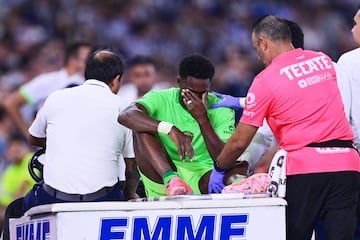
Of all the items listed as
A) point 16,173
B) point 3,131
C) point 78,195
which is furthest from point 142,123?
point 3,131

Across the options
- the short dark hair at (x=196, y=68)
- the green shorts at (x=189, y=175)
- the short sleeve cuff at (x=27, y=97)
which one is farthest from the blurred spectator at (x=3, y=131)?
the short dark hair at (x=196, y=68)

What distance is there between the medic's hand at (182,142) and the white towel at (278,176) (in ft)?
2.28

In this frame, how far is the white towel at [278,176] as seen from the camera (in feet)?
21.8

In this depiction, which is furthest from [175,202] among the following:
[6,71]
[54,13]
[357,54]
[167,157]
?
[54,13]

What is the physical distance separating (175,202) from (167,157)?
1311 mm

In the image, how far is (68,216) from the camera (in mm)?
6199

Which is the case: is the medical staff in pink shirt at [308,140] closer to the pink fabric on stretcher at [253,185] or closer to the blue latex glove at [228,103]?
the pink fabric on stretcher at [253,185]

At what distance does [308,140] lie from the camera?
6730 millimetres

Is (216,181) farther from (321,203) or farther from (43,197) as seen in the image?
(43,197)

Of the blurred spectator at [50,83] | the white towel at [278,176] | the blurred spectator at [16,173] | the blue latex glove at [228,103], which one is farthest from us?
the blurred spectator at [16,173]

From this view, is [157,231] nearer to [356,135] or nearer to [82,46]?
[356,135]

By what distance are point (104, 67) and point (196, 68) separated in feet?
2.17

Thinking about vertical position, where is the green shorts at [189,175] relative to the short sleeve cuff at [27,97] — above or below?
below

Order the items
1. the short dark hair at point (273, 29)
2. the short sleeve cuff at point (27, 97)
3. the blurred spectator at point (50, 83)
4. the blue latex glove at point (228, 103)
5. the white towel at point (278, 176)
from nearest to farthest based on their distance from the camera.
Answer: the white towel at point (278, 176) < the short dark hair at point (273, 29) < the blue latex glove at point (228, 103) < the blurred spectator at point (50, 83) < the short sleeve cuff at point (27, 97)
